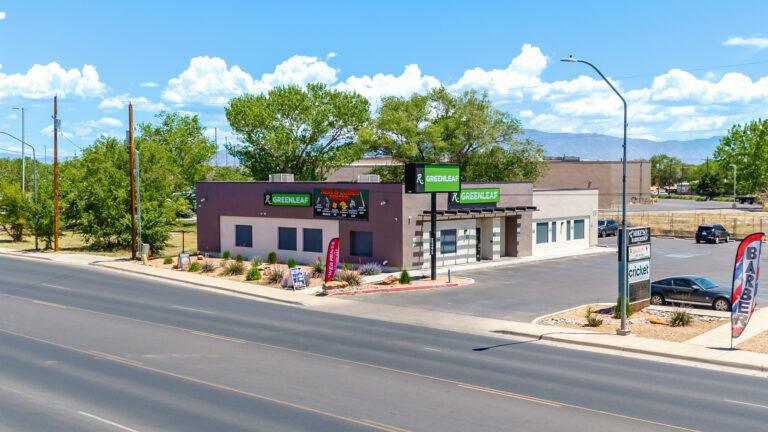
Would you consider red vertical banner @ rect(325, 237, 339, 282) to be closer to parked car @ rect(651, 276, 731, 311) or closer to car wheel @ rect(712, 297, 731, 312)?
parked car @ rect(651, 276, 731, 311)

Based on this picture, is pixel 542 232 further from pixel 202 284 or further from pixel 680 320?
pixel 680 320

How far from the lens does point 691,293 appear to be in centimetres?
3203

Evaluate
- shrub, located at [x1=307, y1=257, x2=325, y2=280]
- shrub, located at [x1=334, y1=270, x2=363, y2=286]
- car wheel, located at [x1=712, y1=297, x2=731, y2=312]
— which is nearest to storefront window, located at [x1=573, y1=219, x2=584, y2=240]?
shrub, located at [x1=307, y1=257, x2=325, y2=280]

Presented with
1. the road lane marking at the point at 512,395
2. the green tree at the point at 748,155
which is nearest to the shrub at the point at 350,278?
the road lane marking at the point at 512,395

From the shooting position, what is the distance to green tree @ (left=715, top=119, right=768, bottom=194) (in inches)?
5364

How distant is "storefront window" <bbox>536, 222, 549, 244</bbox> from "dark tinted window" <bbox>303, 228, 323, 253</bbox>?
51.0 ft

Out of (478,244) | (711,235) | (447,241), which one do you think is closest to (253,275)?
(447,241)

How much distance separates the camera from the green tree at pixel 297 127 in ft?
242

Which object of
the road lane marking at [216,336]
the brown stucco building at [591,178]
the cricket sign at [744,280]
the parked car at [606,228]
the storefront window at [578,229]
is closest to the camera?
the cricket sign at [744,280]

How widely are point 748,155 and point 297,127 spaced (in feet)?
324

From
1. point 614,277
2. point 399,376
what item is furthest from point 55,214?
point 399,376

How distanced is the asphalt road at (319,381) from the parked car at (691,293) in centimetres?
1044

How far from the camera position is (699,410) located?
Answer: 16.4 metres

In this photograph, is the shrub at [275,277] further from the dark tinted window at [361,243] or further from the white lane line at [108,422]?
the white lane line at [108,422]
